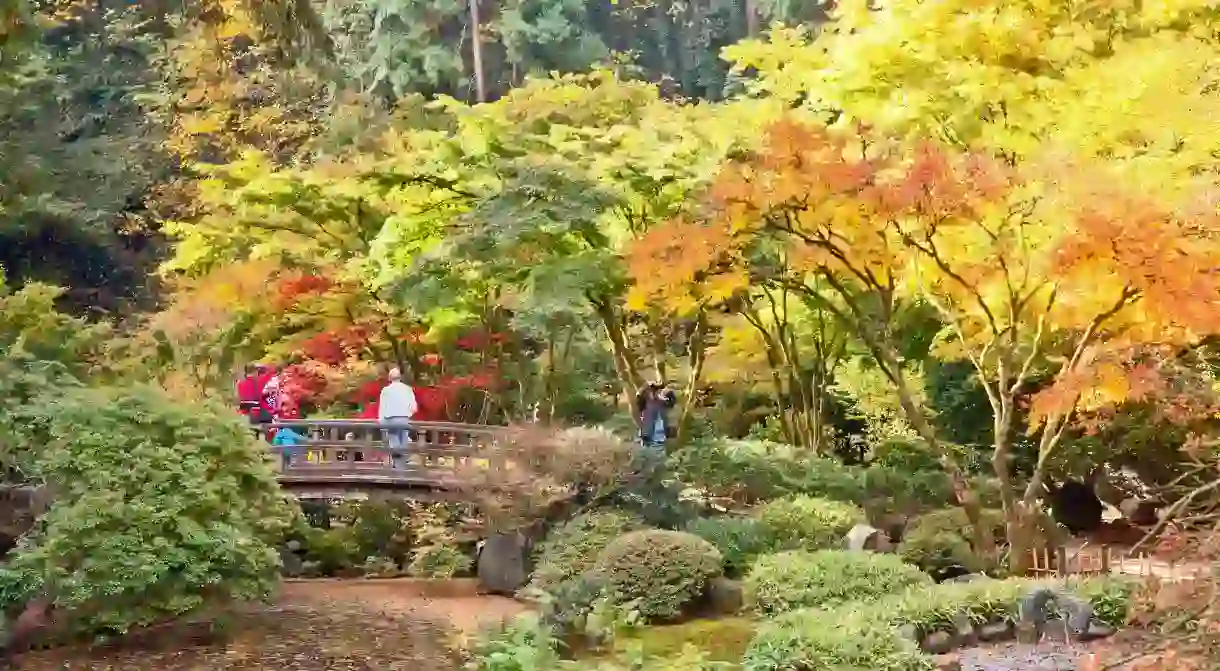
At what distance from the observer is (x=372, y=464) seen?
1274 centimetres

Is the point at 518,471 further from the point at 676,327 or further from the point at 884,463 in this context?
the point at 676,327

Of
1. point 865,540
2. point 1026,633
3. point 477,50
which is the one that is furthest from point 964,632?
point 477,50

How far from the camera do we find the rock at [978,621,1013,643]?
28.3 feet

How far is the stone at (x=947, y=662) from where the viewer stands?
7.73 meters

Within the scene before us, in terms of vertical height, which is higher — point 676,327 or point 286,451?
point 676,327

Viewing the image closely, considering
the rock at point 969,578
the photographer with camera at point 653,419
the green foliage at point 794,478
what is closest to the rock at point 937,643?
the rock at point 969,578

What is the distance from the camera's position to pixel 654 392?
41.8ft

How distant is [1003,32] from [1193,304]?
15.1 ft

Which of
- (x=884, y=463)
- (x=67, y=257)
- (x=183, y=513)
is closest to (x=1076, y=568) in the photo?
(x=884, y=463)

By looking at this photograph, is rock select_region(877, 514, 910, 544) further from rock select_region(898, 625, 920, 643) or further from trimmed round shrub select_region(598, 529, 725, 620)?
rock select_region(898, 625, 920, 643)

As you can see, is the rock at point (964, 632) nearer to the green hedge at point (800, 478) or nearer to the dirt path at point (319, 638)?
the dirt path at point (319, 638)

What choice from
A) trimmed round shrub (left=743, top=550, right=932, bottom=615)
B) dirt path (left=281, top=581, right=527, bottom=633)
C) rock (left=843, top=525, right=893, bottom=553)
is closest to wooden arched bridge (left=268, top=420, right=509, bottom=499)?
dirt path (left=281, top=581, right=527, bottom=633)

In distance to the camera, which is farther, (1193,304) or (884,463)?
(884,463)

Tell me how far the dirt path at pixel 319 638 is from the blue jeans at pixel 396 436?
1.53m
